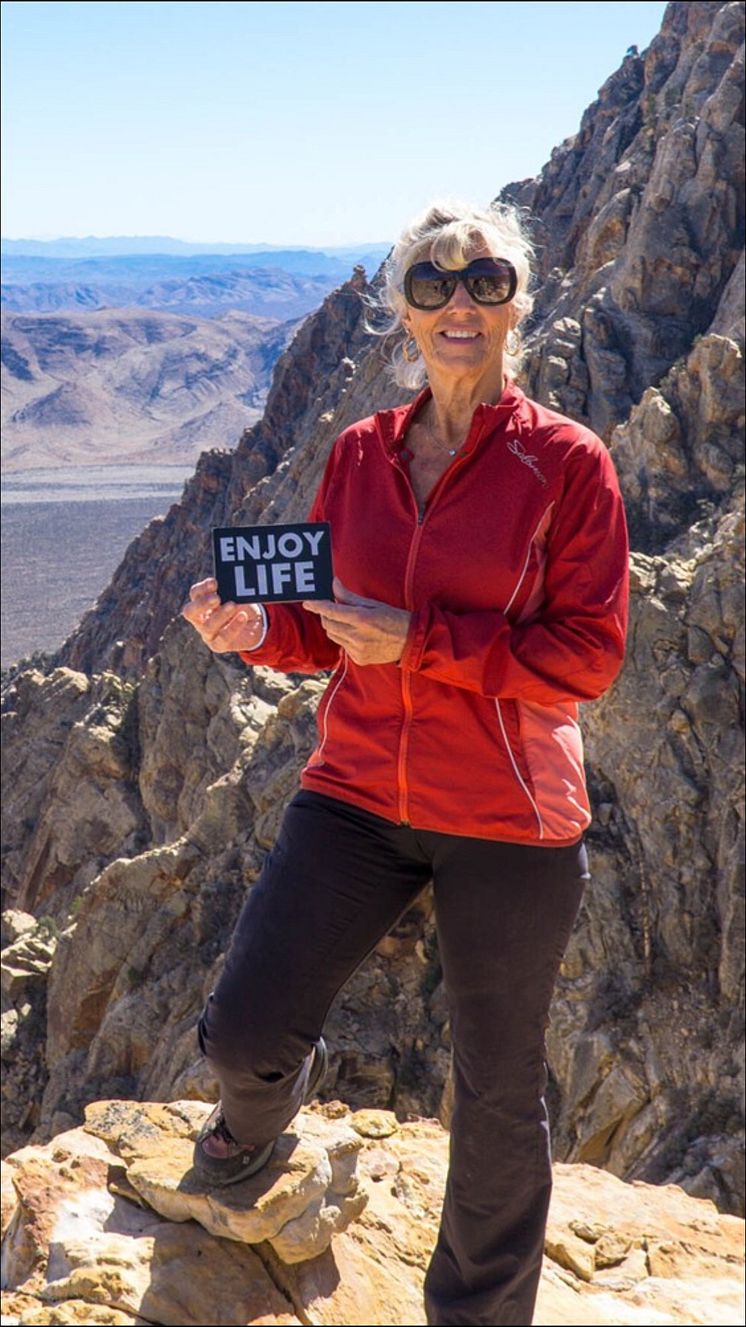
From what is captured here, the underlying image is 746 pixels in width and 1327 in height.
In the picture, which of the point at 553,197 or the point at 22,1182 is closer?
the point at 22,1182

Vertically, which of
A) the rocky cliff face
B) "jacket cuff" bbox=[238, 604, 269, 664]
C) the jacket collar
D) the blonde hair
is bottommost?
the rocky cliff face

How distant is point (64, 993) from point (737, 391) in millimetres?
10485

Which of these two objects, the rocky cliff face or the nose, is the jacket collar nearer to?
the nose

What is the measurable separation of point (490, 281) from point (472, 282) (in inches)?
2.0

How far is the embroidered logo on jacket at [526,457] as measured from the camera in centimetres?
358

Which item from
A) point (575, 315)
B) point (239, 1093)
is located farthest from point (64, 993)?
point (575, 315)

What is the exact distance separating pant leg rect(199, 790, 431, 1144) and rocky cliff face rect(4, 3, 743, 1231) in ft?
20.1

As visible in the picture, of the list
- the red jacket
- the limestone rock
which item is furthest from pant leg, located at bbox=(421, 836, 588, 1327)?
the limestone rock

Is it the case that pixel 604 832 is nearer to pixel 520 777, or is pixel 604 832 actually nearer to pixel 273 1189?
pixel 273 1189

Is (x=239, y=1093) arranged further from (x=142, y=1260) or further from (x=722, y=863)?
(x=722, y=863)

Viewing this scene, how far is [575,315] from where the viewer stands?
24.2m

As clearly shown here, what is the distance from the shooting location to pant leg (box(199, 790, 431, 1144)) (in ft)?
12.0

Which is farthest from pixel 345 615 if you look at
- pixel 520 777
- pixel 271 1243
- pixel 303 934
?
pixel 271 1243

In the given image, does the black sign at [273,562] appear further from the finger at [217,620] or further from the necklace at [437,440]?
the necklace at [437,440]
